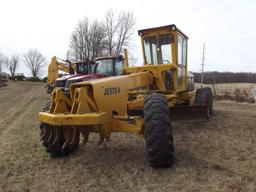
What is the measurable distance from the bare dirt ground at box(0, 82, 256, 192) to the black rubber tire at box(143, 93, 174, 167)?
0.16 meters

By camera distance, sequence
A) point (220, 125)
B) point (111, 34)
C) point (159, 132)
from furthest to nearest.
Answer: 1. point (111, 34)
2. point (220, 125)
3. point (159, 132)

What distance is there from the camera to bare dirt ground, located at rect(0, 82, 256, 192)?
4.51m

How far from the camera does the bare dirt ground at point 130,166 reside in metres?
4.51

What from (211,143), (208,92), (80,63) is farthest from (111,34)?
(211,143)

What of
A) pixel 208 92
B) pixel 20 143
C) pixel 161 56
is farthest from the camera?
pixel 208 92

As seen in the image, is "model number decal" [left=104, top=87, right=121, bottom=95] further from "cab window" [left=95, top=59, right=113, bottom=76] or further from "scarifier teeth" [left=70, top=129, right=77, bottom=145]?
"cab window" [left=95, top=59, right=113, bottom=76]

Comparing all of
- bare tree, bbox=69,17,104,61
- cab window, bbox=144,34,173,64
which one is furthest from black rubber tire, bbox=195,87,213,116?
bare tree, bbox=69,17,104,61

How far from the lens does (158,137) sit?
16.2 feet

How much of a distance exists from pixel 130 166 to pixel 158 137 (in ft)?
2.57

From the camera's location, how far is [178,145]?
6.79 m

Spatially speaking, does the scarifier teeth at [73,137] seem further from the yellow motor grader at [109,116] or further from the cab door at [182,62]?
the cab door at [182,62]

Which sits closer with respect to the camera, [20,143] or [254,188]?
[254,188]

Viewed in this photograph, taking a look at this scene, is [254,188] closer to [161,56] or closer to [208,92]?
[161,56]

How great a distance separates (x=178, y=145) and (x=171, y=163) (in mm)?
1726
